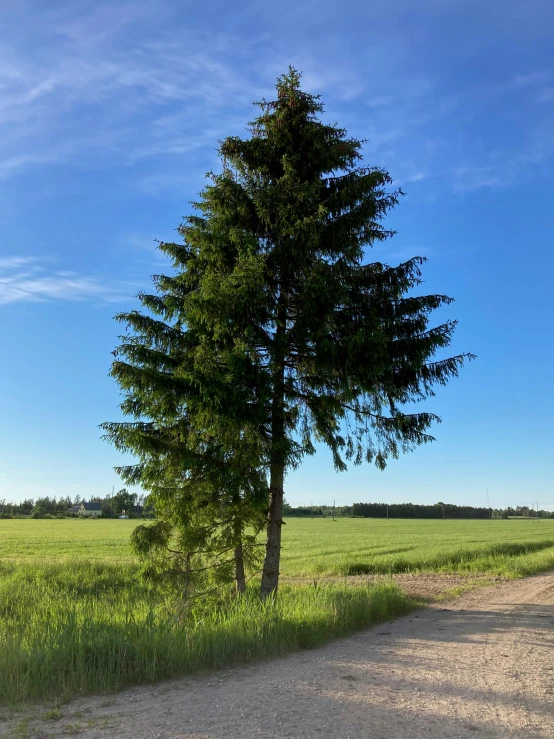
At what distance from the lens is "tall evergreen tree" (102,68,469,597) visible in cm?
977

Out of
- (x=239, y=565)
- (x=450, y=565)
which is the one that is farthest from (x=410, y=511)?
(x=239, y=565)

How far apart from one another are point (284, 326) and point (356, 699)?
7.00 meters

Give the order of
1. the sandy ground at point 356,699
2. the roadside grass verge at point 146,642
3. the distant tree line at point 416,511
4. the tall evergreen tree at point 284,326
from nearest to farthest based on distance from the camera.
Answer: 1. the sandy ground at point 356,699
2. the roadside grass verge at point 146,642
3. the tall evergreen tree at point 284,326
4. the distant tree line at point 416,511

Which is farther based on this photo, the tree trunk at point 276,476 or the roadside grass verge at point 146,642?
the tree trunk at point 276,476

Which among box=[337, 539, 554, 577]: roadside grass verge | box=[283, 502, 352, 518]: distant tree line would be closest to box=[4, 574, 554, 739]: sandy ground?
box=[337, 539, 554, 577]: roadside grass verge

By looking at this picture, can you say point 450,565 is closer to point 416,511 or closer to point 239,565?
point 239,565

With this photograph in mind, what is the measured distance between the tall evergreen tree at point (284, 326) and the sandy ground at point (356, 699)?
146 inches

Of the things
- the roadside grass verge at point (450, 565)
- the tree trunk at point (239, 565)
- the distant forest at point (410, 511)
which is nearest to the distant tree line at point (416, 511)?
the distant forest at point (410, 511)

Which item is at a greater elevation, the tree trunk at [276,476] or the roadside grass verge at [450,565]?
the tree trunk at [276,476]

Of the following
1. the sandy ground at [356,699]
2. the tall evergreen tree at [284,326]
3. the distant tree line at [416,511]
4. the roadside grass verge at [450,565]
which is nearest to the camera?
the sandy ground at [356,699]

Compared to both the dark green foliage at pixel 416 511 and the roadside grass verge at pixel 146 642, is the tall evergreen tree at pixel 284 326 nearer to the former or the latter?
the roadside grass verge at pixel 146 642

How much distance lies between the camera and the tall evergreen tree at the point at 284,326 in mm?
9773

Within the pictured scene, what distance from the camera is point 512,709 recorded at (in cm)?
520

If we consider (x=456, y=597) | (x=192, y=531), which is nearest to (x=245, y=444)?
(x=192, y=531)
